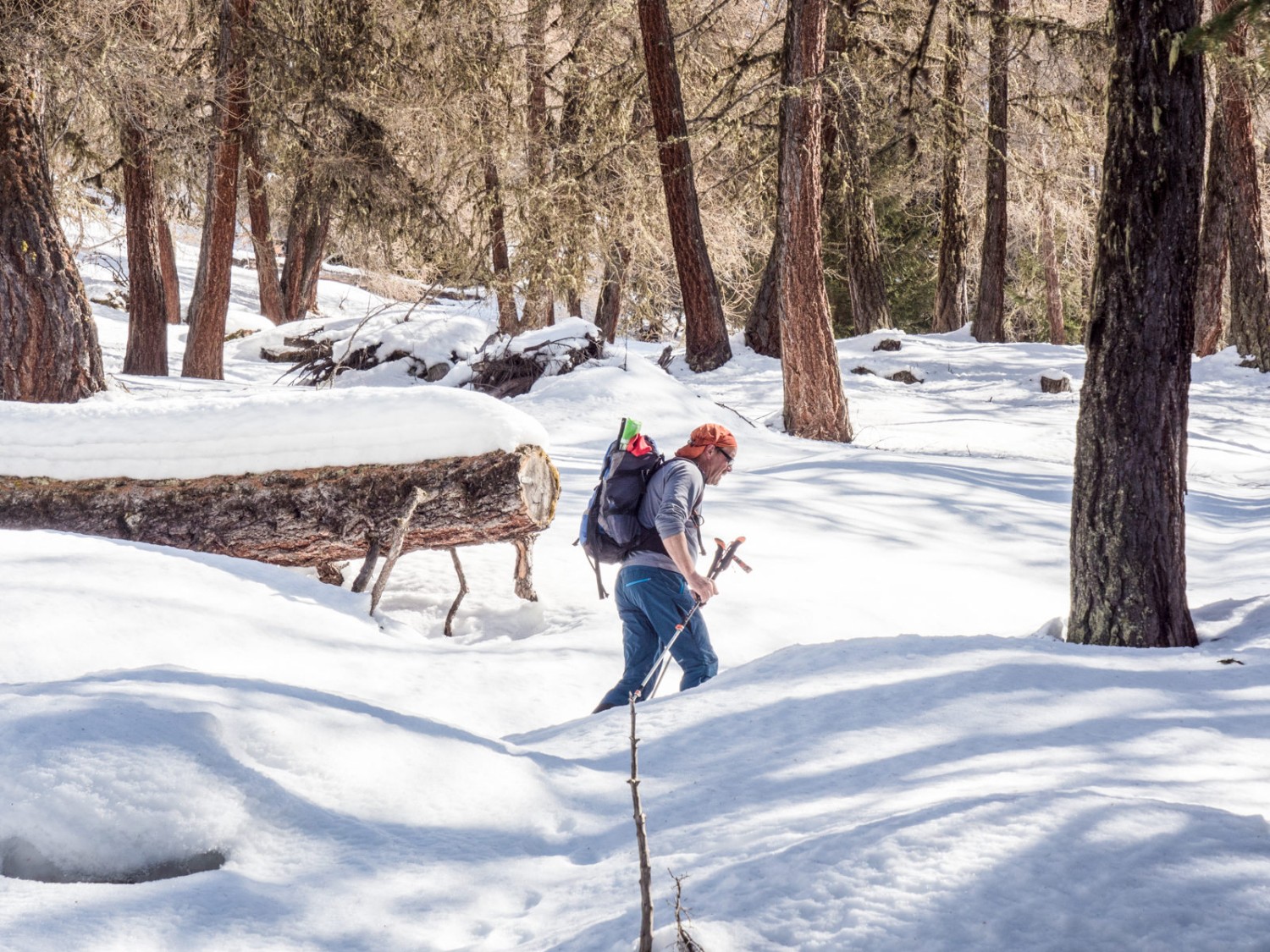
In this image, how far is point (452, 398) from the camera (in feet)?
19.1

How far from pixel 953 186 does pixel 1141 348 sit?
15811 mm

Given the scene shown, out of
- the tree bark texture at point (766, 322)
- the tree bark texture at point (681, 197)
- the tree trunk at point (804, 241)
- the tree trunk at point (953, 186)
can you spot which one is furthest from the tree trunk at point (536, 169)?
the tree trunk at point (953, 186)

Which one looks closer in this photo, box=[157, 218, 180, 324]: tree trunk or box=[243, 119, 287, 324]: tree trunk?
box=[243, 119, 287, 324]: tree trunk

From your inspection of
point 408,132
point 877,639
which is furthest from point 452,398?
point 408,132

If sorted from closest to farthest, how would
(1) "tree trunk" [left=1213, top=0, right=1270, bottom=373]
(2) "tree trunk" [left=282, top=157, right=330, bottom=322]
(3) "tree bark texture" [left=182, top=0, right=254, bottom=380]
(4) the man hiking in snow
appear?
(4) the man hiking in snow < (3) "tree bark texture" [left=182, top=0, right=254, bottom=380] < (1) "tree trunk" [left=1213, top=0, right=1270, bottom=373] < (2) "tree trunk" [left=282, top=157, right=330, bottom=322]

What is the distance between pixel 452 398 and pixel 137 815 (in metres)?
3.53

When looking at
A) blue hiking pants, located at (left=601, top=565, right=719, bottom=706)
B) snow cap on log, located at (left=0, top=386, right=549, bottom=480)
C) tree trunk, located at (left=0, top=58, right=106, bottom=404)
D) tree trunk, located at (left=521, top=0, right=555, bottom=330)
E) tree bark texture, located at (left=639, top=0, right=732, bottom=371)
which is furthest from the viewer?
tree trunk, located at (left=521, top=0, right=555, bottom=330)

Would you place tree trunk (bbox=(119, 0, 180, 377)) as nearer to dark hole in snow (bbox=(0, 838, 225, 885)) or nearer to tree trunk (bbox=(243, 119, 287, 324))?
tree trunk (bbox=(243, 119, 287, 324))

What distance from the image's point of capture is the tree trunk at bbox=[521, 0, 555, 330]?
14.1 metres

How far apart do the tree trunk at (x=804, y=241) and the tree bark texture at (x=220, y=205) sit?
20.6 feet

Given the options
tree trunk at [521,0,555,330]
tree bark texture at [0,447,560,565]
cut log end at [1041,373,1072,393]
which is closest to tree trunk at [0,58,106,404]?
tree bark texture at [0,447,560,565]

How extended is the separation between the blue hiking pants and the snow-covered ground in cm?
41

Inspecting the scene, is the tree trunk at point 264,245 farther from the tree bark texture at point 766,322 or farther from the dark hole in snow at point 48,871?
the dark hole in snow at point 48,871

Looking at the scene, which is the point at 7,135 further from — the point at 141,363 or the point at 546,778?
the point at 546,778
